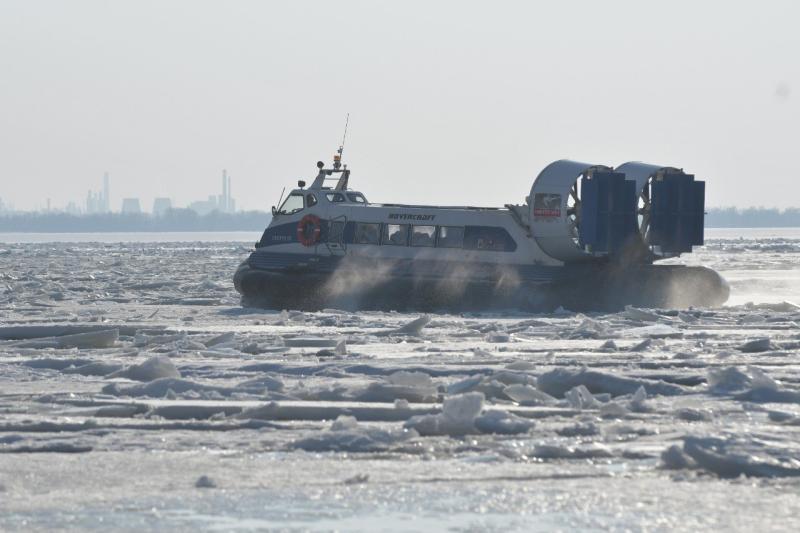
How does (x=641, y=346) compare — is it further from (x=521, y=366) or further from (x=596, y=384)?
(x=596, y=384)

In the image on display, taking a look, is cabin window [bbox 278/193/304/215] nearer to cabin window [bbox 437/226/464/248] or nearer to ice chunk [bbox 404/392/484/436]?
cabin window [bbox 437/226/464/248]

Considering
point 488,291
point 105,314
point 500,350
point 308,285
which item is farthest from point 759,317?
point 105,314

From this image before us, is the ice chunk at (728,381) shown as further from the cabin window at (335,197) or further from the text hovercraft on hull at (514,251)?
the cabin window at (335,197)

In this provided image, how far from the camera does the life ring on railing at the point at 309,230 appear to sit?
18.9m

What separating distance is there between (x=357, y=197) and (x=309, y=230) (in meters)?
0.98

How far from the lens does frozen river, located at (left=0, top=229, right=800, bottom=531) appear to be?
187 inches

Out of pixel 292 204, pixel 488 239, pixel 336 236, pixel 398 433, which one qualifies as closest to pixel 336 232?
pixel 336 236

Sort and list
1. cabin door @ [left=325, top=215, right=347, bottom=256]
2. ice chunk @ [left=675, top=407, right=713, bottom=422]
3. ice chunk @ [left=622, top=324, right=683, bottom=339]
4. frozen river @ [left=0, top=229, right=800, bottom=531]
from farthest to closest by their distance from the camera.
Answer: cabin door @ [left=325, top=215, right=347, bottom=256]
ice chunk @ [left=622, top=324, right=683, bottom=339]
ice chunk @ [left=675, top=407, right=713, bottom=422]
frozen river @ [left=0, top=229, right=800, bottom=531]

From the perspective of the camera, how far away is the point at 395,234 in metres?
18.3

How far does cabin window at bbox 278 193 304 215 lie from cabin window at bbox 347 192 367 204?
0.71 metres

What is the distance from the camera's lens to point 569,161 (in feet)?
56.2

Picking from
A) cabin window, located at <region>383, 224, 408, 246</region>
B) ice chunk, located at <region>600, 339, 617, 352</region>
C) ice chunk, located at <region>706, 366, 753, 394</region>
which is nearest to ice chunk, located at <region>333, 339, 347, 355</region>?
ice chunk, located at <region>600, 339, 617, 352</region>

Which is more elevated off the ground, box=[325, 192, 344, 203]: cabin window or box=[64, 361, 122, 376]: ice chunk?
box=[325, 192, 344, 203]: cabin window

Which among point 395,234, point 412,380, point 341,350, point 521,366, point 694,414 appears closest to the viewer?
point 694,414
